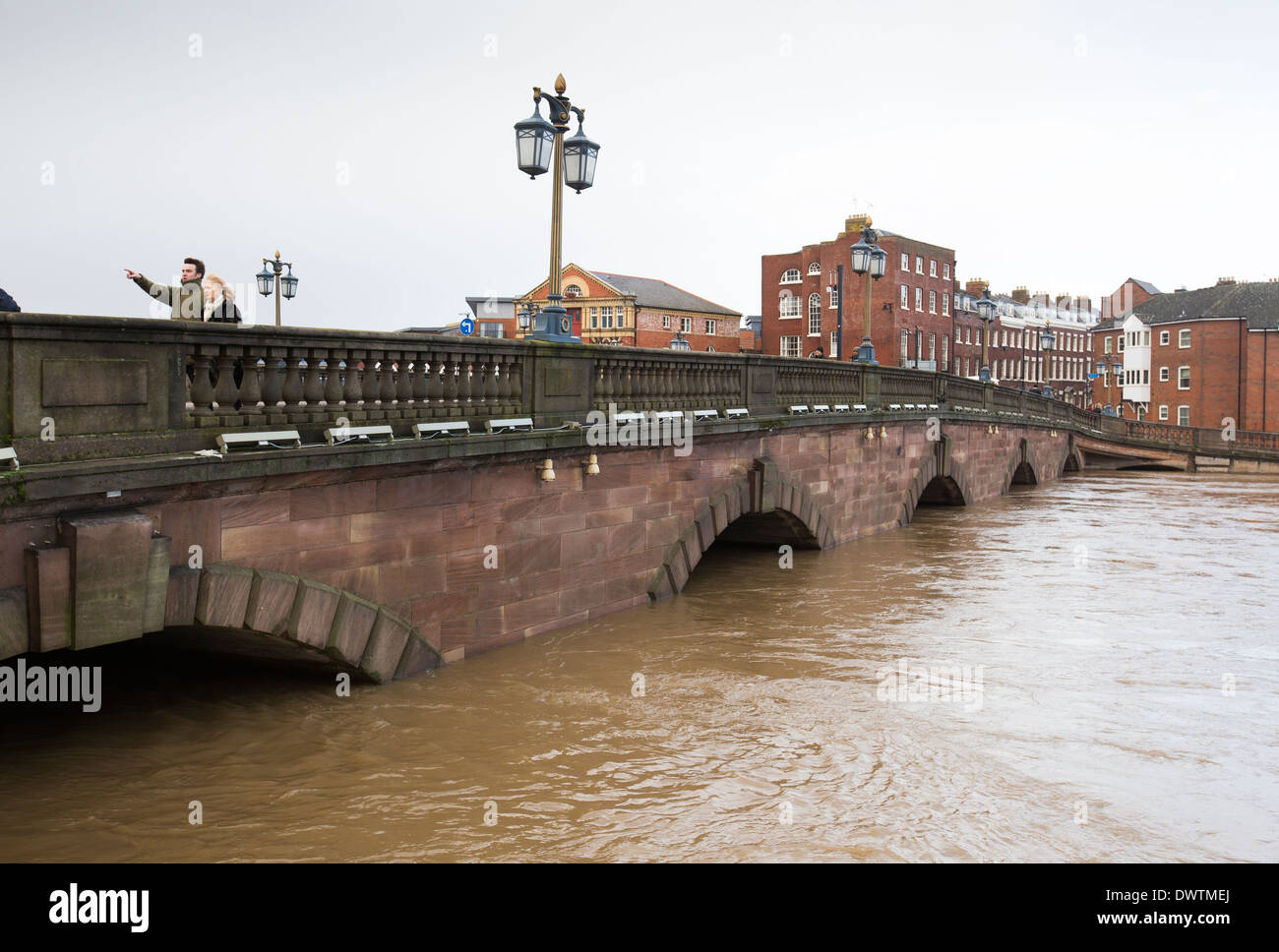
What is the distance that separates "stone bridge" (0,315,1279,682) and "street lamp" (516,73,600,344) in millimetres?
542

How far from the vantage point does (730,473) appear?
15594mm

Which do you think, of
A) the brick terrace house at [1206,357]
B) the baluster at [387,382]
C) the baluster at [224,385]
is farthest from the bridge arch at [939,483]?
the brick terrace house at [1206,357]

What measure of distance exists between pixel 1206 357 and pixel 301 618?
75.2 m

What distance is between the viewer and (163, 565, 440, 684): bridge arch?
24.8ft

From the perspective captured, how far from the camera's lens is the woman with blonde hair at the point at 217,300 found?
8.97 m

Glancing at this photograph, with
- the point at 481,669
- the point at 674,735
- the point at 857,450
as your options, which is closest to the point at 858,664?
the point at 674,735

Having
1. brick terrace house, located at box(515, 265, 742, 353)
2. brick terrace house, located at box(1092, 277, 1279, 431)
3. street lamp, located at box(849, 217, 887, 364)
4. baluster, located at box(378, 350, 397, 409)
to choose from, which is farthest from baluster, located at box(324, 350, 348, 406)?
brick terrace house, located at box(1092, 277, 1279, 431)

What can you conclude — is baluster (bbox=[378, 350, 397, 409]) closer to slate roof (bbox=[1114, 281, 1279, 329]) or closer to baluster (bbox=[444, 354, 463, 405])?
baluster (bbox=[444, 354, 463, 405])

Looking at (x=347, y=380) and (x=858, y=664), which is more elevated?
(x=347, y=380)

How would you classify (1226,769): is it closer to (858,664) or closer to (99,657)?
(858,664)

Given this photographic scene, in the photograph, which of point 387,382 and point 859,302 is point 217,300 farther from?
point 859,302

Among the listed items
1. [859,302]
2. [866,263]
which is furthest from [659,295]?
A: [866,263]

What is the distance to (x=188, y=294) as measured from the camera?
8523 mm
